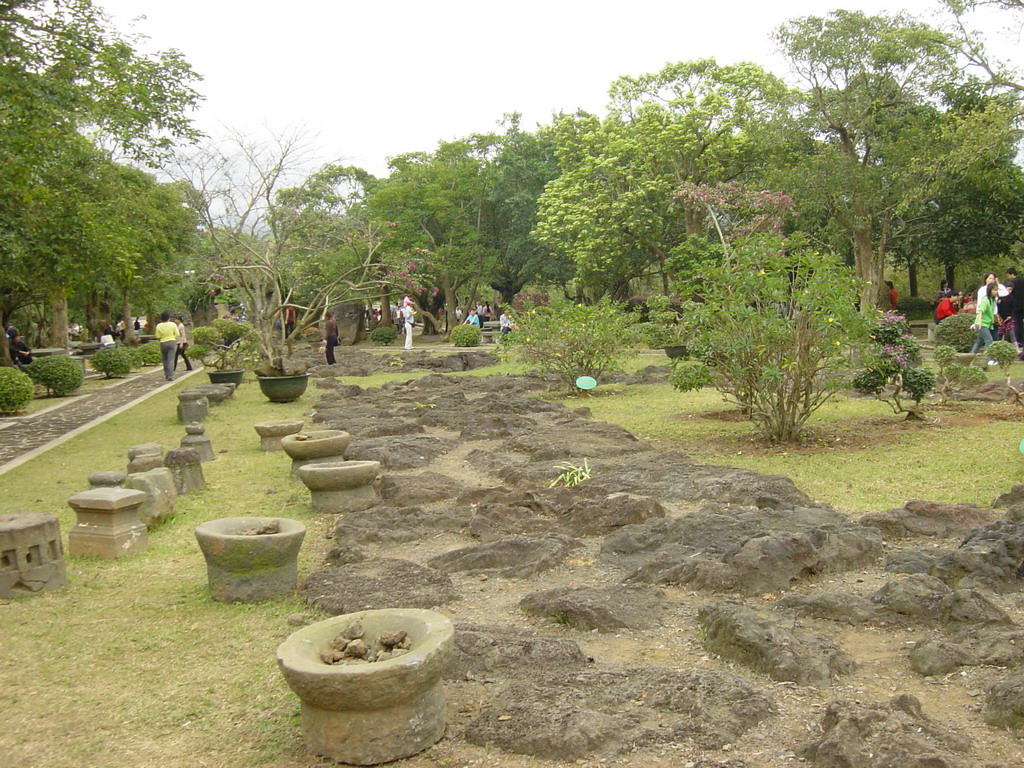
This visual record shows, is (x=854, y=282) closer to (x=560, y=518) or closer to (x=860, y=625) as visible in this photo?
(x=560, y=518)

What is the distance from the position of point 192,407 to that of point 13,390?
3294 mm

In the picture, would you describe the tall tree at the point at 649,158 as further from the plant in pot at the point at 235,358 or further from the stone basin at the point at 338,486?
the stone basin at the point at 338,486

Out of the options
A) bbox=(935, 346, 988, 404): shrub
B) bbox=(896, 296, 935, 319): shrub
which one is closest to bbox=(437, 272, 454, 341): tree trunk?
bbox=(896, 296, 935, 319): shrub

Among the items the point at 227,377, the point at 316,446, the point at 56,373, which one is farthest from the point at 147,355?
the point at 316,446

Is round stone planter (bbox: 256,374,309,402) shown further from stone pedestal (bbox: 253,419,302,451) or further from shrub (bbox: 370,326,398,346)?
shrub (bbox: 370,326,398,346)

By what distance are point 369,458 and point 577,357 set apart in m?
6.43

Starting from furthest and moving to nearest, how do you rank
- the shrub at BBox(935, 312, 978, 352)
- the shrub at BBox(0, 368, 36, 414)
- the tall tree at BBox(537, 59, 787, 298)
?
1. the tall tree at BBox(537, 59, 787, 298)
2. the shrub at BBox(935, 312, 978, 352)
3. the shrub at BBox(0, 368, 36, 414)

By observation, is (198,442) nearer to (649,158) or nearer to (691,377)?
(691,377)

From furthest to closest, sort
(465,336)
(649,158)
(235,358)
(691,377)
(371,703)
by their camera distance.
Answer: (465,336) < (649,158) < (235,358) < (691,377) < (371,703)

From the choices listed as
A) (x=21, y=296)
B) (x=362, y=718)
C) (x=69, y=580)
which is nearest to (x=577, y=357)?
(x=69, y=580)

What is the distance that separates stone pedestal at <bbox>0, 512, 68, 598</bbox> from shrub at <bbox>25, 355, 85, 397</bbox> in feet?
44.9

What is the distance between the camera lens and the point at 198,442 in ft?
33.7

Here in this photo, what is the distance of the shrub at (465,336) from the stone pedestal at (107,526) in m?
23.8

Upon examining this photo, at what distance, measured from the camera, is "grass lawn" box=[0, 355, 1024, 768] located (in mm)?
3713
